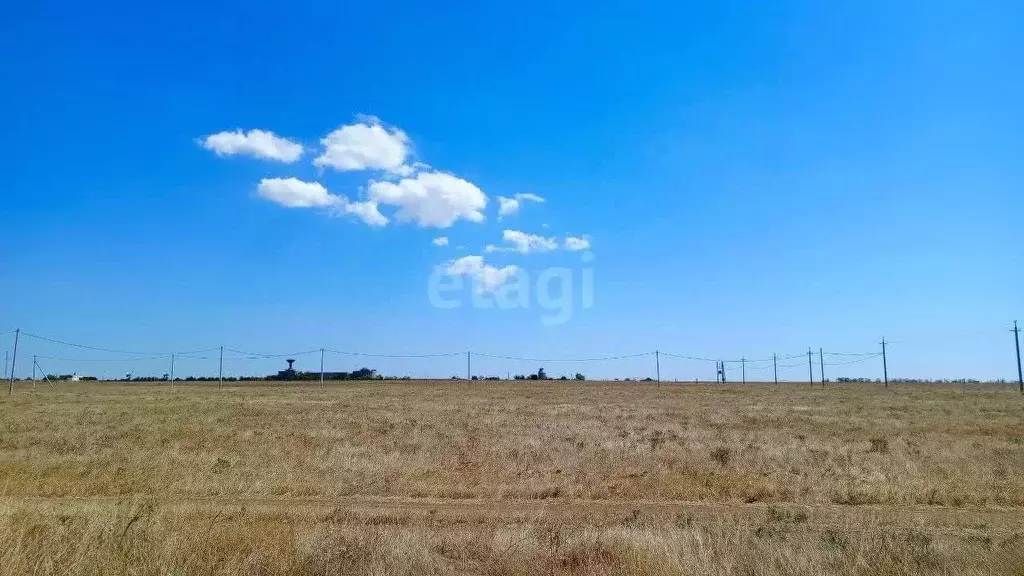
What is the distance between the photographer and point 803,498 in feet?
48.4

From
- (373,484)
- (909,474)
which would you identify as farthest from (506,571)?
(909,474)

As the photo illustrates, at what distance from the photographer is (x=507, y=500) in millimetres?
14234

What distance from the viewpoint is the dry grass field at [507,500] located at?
28.0 ft

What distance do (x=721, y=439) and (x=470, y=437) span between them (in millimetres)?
10128

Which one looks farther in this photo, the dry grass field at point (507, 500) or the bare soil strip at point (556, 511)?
the bare soil strip at point (556, 511)

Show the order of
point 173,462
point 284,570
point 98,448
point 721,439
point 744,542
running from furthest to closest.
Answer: point 721,439 → point 98,448 → point 173,462 → point 744,542 → point 284,570

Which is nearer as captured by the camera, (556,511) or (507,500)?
(556,511)

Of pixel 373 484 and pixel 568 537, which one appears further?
pixel 373 484

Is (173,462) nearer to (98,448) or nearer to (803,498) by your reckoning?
(98,448)

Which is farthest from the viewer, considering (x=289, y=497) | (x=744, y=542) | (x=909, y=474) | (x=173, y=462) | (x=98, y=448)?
(x=98, y=448)

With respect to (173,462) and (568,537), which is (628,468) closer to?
(568,537)

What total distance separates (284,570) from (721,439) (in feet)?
69.0

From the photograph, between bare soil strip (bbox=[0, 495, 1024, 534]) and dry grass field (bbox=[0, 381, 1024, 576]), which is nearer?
dry grass field (bbox=[0, 381, 1024, 576])

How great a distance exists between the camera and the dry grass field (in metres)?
8.54
